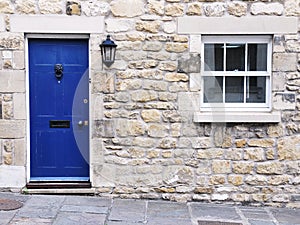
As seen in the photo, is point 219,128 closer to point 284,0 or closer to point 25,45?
point 284,0

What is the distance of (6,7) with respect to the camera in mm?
5551

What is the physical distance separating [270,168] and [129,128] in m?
2.18

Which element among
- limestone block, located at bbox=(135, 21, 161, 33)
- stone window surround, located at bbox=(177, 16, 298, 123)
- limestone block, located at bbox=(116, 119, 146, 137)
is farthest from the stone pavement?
limestone block, located at bbox=(135, 21, 161, 33)

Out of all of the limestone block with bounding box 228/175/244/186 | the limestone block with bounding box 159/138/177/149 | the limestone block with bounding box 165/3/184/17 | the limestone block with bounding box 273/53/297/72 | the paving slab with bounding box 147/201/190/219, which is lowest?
the paving slab with bounding box 147/201/190/219

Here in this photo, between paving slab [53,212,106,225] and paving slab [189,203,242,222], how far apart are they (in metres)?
1.27

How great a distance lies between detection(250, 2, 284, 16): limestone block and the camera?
559 cm

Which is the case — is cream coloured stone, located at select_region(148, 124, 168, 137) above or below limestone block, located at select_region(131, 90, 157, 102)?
below

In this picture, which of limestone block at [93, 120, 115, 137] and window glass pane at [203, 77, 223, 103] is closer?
limestone block at [93, 120, 115, 137]

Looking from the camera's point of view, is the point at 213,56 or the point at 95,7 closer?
the point at 95,7

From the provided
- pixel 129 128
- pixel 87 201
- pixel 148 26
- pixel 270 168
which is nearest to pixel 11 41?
pixel 148 26

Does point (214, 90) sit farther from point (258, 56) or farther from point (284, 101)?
point (284, 101)

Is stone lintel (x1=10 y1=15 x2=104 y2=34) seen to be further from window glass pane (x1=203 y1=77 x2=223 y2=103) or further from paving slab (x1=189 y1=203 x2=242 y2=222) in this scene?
paving slab (x1=189 y1=203 x2=242 y2=222)

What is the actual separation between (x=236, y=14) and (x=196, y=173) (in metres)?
2.41

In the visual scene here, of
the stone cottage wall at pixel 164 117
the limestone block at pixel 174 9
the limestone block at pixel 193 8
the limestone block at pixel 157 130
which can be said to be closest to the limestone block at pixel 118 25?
the stone cottage wall at pixel 164 117
